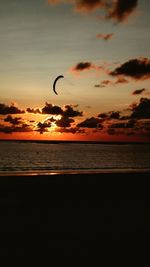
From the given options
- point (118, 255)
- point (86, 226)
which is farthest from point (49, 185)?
point (118, 255)

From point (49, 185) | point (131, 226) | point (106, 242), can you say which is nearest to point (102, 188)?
point (49, 185)

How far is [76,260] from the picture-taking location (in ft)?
15.7

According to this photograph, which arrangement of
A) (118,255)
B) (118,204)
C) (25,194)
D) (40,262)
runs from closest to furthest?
(40,262) → (118,255) → (118,204) → (25,194)

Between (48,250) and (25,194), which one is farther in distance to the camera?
(25,194)

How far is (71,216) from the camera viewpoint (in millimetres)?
7379

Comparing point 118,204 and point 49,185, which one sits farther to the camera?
point 49,185

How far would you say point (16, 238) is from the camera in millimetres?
5660

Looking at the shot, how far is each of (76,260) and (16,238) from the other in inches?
51.9

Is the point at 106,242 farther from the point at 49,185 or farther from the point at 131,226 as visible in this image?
the point at 49,185

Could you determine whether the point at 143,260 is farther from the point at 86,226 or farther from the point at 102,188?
the point at 102,188

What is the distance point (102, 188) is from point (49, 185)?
172 cm

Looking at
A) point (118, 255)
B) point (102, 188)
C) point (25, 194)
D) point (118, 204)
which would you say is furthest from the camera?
point (102, 188)

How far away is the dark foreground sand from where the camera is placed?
5.62 meters

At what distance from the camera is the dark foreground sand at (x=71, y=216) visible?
5.62m
